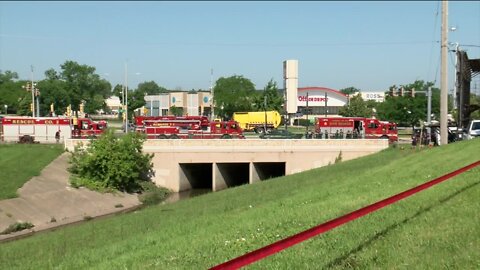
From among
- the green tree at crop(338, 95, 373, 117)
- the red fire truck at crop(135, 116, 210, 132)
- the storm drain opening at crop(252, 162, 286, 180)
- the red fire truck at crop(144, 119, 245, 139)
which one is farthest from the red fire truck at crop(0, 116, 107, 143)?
the green tree at crop(338, 95, 373, 117)

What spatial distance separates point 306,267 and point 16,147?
4421 cm

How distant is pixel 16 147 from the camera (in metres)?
46.1

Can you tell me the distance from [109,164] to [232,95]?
8583 centimetres

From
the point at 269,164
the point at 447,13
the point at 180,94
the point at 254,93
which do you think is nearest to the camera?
the point at 447,13

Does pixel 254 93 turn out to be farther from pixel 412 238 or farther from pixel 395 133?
pixel 412 238

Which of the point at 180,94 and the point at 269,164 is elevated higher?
the point at 180,94

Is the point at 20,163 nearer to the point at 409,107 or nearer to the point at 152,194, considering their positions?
the point at 152,194

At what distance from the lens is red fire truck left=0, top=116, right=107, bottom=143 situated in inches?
2371

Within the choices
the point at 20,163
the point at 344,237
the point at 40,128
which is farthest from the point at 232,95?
the point at 344,237

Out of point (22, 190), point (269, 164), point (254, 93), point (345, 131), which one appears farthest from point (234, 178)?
point (254, 93)

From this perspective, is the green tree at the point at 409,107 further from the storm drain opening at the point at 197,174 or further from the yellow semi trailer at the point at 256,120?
the storm drain opening at the point at 197,174

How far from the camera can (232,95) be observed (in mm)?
124438

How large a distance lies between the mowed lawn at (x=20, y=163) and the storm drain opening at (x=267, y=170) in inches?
663

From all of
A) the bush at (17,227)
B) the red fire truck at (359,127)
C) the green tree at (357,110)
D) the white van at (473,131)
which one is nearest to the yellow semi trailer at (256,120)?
the red fire truck at (359,127)
